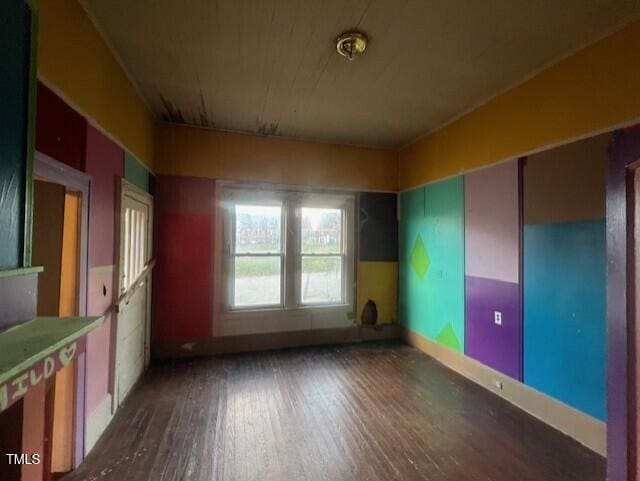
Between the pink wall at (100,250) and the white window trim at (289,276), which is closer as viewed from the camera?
the pink wall at (100,250)

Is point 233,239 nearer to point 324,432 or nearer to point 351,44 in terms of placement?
point 324,432

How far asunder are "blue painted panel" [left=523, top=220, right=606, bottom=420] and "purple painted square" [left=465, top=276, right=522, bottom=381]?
104 mm

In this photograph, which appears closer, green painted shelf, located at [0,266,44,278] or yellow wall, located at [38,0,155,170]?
green painted shelf, located at [0,266,44,278]

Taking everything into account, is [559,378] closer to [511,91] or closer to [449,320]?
[449,320]

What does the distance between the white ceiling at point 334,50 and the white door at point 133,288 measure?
43.9 inches

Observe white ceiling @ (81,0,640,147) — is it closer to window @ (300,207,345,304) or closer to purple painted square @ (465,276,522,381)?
window @ (300,207,345,304)

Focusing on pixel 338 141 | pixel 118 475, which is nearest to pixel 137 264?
pixel 118 475

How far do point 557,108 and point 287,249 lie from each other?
3.16 m

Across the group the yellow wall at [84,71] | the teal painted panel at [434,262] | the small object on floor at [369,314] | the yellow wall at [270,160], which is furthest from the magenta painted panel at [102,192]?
the teal painted panel at [434,262]

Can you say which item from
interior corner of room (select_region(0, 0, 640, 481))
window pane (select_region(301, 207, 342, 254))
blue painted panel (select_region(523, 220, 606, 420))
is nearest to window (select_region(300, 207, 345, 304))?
window pane (select_region(301, 207, 342, 254))

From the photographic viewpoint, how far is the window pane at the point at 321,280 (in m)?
4.41

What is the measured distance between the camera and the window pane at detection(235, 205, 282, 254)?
13.6ft

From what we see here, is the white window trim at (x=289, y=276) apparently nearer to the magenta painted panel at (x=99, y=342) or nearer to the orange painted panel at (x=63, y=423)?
the magenta painted panel at (x=99, y=342)

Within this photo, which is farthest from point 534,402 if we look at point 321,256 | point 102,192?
point 102,192
